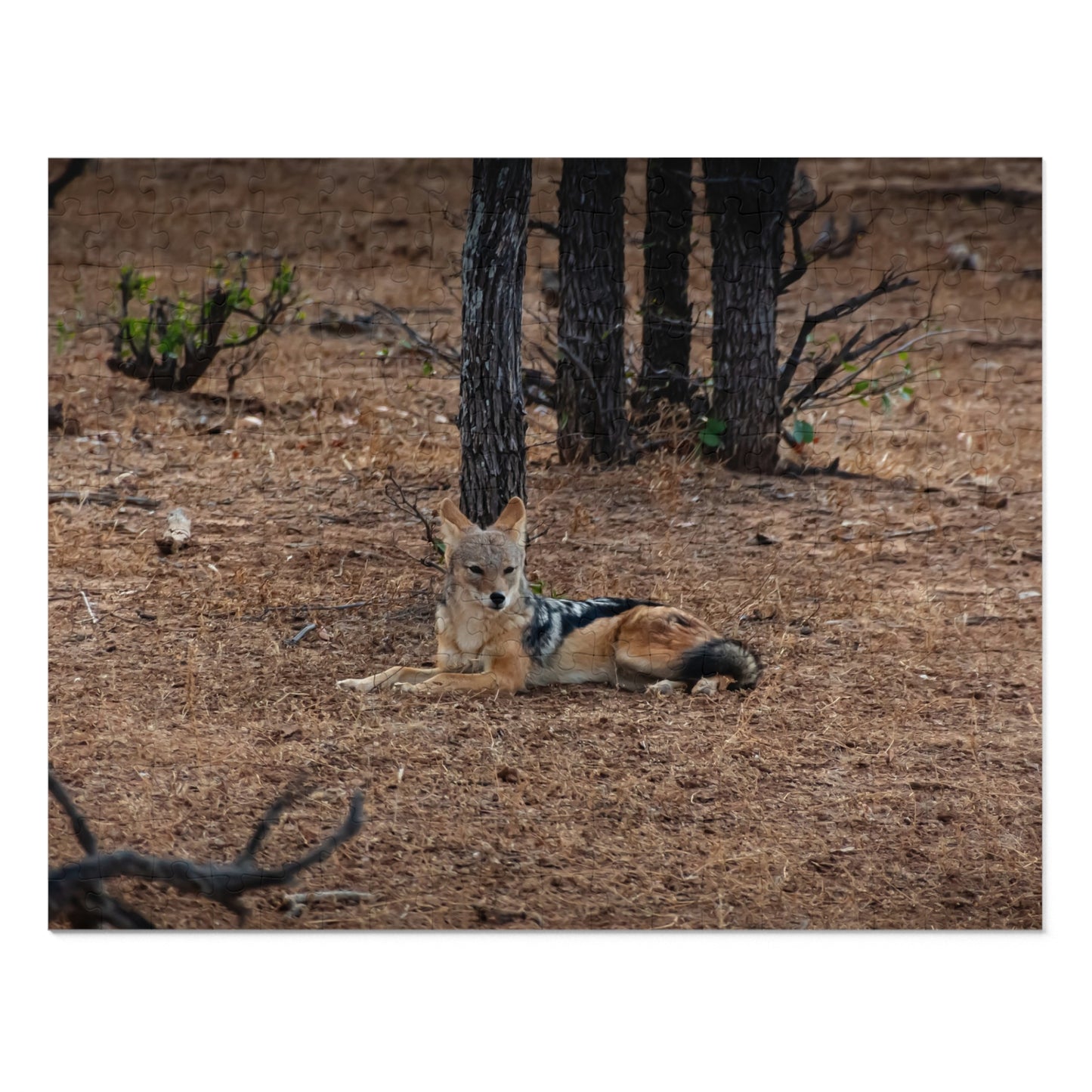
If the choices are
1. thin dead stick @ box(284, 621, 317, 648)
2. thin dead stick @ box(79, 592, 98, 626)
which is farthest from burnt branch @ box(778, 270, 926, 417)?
thin dead stick @ box(79, 592, 98, 626)

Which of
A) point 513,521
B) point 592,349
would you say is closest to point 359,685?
point 513,521

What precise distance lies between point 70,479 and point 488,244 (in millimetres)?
3165

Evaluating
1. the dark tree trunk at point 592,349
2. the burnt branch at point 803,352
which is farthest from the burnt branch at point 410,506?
the burnt branch at point 803,352

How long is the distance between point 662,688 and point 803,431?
303 cm

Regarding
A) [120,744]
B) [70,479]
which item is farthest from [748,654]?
[70,479]

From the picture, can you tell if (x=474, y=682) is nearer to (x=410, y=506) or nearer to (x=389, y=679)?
(x=389, y=679)

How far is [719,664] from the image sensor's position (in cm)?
641

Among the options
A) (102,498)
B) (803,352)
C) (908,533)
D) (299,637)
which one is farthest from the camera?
(803,352)

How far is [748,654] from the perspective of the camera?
6449 millimetres

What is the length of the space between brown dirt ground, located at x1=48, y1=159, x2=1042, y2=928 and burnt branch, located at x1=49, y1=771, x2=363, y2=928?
10cm

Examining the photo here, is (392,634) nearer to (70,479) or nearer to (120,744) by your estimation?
(120,744)

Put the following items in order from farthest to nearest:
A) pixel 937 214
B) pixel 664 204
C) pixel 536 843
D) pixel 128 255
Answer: pixel 937 214 < pixel 128 255 < pixel 664 204 < pixel 536 843

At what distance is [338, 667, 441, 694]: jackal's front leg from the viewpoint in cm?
634

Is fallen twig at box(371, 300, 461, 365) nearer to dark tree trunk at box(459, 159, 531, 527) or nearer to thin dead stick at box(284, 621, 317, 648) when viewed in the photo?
dark tree trunk at box(459, 159, 531, 527)
